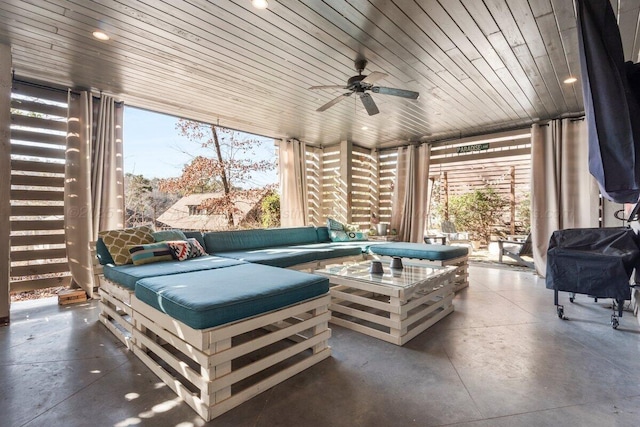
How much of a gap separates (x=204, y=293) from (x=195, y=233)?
2145 mm

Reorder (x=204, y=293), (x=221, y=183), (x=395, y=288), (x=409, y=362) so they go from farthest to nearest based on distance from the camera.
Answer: (x=221, y=183), (x=395, y=288), (x=409, y=362), (x=204, y=293)

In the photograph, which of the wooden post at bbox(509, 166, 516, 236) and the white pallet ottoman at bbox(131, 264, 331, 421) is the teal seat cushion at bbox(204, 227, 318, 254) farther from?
the wooden post at bbox(509, 166, 516, 236)

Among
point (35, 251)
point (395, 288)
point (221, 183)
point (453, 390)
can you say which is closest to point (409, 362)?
point (453, 390)

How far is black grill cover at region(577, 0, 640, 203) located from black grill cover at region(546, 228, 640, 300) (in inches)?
Result: 76.3

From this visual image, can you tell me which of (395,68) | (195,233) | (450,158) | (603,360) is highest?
(395,68)

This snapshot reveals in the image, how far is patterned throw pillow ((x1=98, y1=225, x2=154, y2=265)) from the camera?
2.66m

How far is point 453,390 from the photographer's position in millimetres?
1639

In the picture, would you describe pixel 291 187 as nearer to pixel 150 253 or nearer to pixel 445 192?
pixel 150 253

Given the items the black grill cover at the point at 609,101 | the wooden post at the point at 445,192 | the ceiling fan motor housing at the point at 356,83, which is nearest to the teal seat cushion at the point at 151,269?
the ceiling fan motor housing at the point at 356,83

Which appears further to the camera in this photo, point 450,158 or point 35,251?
point 450,158

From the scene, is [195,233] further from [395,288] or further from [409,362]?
[409,362]

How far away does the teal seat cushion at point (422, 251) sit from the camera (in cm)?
355

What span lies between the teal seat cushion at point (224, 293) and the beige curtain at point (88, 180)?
7.37ft

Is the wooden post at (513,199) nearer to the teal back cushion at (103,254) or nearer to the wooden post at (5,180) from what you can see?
the teal back cushion at (103,254)
